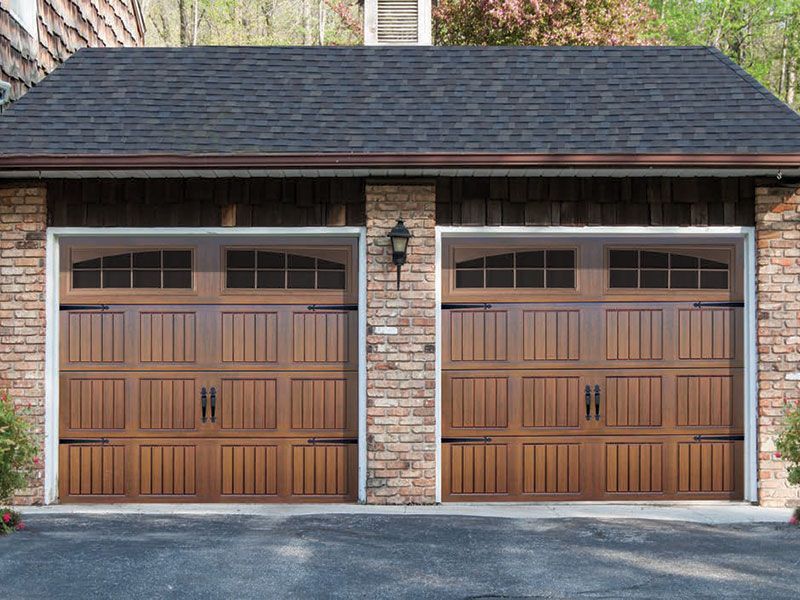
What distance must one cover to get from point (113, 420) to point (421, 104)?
418 cm

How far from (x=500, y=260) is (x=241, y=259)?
2401 millimetres

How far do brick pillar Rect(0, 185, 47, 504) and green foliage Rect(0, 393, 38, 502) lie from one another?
1.02 meters

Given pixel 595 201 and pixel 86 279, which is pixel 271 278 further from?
pixel 595 201

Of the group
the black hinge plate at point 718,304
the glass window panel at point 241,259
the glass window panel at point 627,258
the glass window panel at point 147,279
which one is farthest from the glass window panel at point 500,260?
the glass window panel at point 147,279

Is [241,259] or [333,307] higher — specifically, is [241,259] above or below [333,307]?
above

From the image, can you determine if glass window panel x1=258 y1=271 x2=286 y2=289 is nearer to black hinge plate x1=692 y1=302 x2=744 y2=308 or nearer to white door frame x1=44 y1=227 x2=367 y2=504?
white door frame x1=44 y1=227 x2=367 y2=504

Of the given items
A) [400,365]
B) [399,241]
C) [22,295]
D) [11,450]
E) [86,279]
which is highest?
[399,241]

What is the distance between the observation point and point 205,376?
9.52 m

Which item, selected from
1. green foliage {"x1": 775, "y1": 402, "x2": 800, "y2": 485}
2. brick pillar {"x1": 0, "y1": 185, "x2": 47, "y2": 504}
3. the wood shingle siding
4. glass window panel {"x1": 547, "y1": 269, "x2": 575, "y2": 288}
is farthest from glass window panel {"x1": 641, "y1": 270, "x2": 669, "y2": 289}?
brick pillar {"x1": 0, "y1": 185, "x2": 47, "y2": 504}

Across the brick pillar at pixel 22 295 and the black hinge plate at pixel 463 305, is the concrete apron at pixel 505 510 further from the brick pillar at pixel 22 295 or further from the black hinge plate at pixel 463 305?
the black hinge plate at pixel 463 305

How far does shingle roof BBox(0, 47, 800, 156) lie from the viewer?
919cm

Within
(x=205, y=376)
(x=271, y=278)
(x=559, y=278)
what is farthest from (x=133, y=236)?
(x=559, y=278)

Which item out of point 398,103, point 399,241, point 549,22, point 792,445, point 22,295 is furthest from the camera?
point 549,22

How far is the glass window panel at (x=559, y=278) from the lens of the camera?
9.55 m
